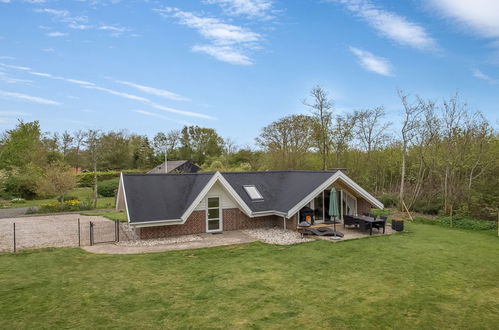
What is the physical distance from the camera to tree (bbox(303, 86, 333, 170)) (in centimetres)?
2661

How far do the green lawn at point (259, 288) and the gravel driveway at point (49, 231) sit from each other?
1787mm

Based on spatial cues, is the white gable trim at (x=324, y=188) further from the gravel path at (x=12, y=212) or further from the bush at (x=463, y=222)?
the gravel path at (x=12, y=212)

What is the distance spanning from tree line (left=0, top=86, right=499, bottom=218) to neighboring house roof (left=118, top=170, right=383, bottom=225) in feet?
20.7

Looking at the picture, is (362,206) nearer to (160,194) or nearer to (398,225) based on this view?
(398,225)

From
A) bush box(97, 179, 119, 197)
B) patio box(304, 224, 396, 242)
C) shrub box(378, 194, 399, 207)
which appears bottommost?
patio box(304, 224, 396, 242)

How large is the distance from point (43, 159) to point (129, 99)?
18265 mm

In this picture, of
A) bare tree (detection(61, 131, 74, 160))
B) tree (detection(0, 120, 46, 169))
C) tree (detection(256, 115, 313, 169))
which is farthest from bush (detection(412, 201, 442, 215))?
bare tree (detection(61, 131, 74, 160))

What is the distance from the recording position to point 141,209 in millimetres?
14031

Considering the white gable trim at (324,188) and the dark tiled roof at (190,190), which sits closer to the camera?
the dark tiled roof at (190,190)

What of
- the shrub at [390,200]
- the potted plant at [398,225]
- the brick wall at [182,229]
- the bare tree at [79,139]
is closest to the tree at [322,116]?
the shrub at [390,200]

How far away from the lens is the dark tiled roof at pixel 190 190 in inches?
563

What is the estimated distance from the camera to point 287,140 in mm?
31156

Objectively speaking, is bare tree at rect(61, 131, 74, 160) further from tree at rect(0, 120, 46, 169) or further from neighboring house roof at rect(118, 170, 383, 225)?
neighboring house roof at rect(118, 170, 383, 225)

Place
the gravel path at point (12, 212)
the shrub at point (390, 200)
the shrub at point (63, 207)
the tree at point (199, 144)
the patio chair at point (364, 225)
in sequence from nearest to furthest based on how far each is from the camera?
1. the patio chair at point (364, 225)
2. the gravel path at point (12, 212)
3. the shrub at point (390, 200)
4. the shrub at point (63, 207)
5. the tree at point (199, 144)
